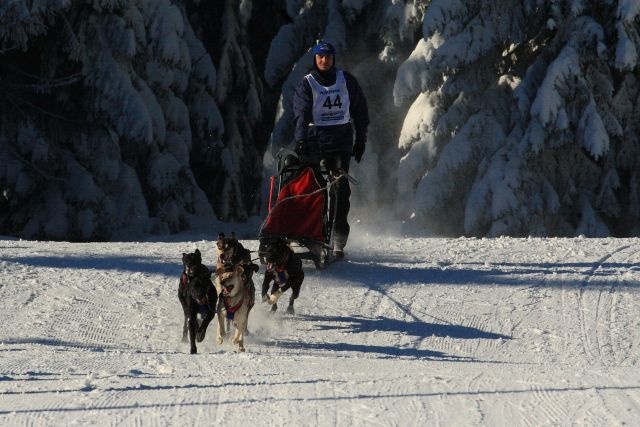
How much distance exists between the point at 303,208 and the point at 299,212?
0.06m

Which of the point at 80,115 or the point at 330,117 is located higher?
the point at 80,115

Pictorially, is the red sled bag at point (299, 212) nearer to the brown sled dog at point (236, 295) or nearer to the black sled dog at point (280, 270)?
the black sled dog at point (280, 270)

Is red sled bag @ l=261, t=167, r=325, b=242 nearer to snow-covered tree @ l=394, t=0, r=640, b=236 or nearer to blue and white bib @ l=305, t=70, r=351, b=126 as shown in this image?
blue and white bib @ l=305, t=70, r=351, b=126

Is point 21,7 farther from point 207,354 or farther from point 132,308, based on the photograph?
point 207,354

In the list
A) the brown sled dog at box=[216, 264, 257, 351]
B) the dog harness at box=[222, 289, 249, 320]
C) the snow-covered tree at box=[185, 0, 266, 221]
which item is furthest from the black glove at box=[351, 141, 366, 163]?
the snow-covered tree at box=[185, 0, 266, 221]

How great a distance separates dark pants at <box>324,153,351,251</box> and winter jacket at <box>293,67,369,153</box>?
0.10 meters

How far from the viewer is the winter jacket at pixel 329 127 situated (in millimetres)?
11742

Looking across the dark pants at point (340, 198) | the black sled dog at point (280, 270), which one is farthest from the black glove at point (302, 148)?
the black sled dog at point (280, 270)

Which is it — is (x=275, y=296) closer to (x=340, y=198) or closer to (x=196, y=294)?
(x=196, y=294)

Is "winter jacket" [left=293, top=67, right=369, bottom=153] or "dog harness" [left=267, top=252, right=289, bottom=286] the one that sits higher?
"winter jacket" [left=293, top=67, right=369, bottom=153]

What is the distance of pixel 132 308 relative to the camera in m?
10.7

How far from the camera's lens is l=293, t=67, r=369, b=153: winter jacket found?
1174cm

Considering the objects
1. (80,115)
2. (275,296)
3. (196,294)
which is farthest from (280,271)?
(80,115)

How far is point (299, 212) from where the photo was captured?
1139 centimetres
